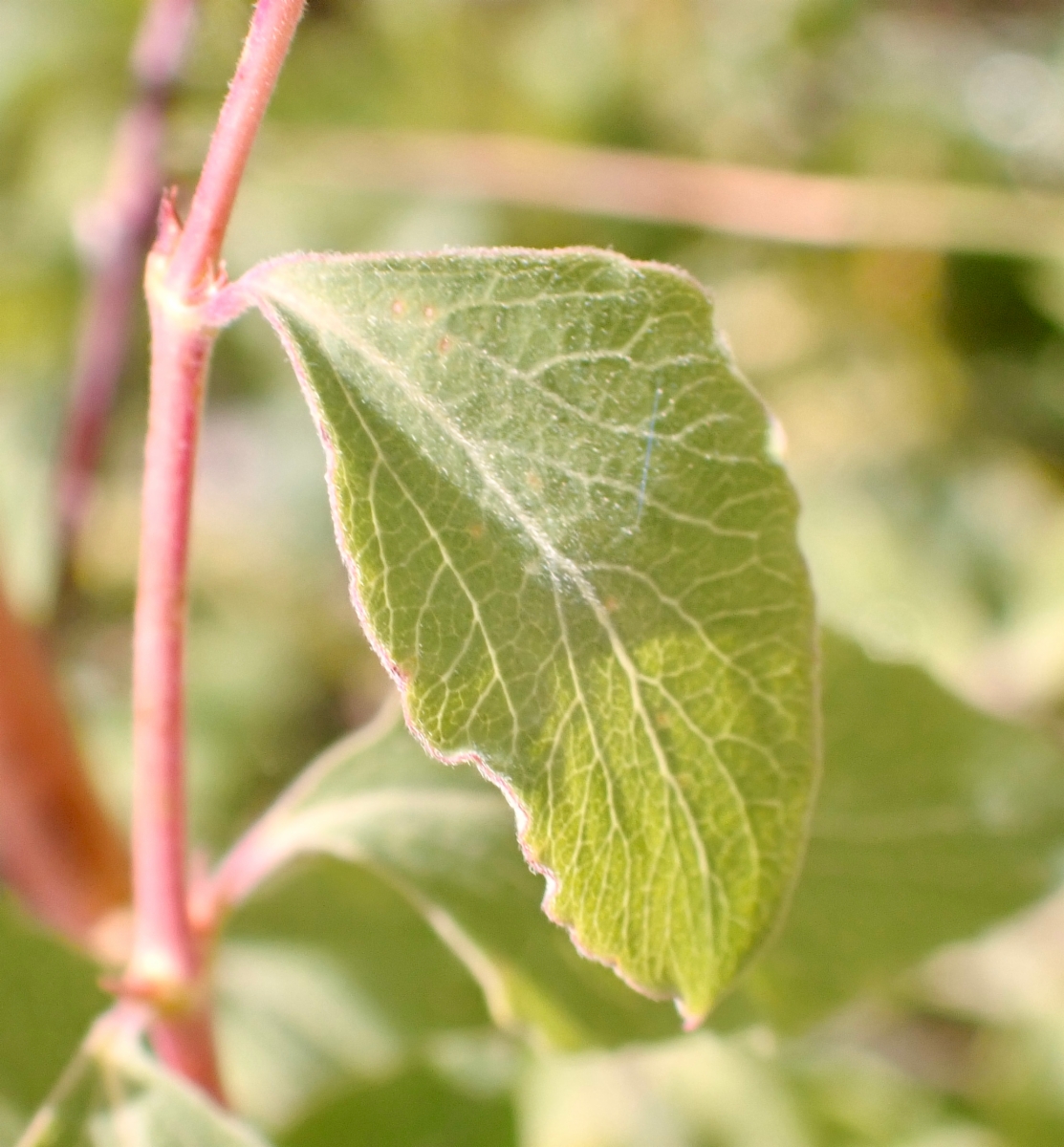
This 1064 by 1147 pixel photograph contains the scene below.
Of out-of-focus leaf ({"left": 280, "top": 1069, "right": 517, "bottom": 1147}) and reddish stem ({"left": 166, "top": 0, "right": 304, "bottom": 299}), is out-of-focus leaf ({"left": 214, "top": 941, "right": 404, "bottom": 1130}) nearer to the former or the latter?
out-of-focus leaf ({"left": 280, "top": 1069, "right": 517, "bottom": 1147})

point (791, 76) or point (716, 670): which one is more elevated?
point (791, 76)

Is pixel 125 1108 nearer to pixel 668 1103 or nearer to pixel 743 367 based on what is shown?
pixel 668 1103

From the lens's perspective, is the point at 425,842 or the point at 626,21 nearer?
the point at 425,842

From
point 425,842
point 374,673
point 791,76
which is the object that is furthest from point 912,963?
point 791,76

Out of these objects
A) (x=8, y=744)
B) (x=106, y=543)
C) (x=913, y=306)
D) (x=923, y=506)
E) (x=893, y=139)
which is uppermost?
(x=893, y=139)

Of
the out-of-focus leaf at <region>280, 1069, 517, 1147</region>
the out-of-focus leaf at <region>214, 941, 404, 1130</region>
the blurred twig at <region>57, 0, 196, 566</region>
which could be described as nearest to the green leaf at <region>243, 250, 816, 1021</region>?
the out-of-focus leaf at <region>280, 1069, 517, 1147</region>

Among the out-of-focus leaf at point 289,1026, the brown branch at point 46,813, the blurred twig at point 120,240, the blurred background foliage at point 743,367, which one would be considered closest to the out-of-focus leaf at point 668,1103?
the blurred background foliage at point 743,367

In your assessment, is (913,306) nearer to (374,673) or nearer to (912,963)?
(374,673)
